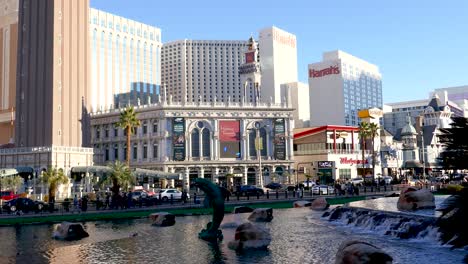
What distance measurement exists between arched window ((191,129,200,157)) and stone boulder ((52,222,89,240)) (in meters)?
73.1

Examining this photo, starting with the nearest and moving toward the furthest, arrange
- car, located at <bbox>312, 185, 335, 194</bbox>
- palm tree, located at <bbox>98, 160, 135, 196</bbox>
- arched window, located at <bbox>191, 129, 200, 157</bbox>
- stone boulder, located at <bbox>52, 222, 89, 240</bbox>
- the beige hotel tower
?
stone boulder, located at <bbox>52, 222, 89, 240</bbox> → palm tree, located at <bbox>98, 160, 135, 196</bbox> → car, located at <bbox>312, 185, 335, 194</bbox> → the beige hotel tower → arched window, located at <bbox>191, 129, 200, 157</bbox>

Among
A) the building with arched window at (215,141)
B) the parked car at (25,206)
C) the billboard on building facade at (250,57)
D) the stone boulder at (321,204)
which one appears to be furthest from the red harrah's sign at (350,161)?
the parked car at (25,206)

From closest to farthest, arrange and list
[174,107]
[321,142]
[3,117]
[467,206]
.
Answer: [467,206] → [174,107] → [321,142] → [3,117]

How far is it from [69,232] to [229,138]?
76260 millimetres

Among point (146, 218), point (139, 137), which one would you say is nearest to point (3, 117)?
point (139, 137)

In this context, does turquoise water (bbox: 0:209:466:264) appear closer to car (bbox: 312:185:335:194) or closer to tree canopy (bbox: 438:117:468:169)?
tree canopy (bbox: 438:117:468:169)

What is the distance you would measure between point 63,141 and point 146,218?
55946 mm

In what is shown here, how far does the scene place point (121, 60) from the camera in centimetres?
16950

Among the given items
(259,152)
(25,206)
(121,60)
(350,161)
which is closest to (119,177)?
(25,206)

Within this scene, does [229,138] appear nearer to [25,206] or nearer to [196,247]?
[25,206]

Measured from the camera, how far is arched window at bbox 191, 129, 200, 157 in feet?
Result: 334

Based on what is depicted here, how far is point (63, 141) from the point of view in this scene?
90.5 meters

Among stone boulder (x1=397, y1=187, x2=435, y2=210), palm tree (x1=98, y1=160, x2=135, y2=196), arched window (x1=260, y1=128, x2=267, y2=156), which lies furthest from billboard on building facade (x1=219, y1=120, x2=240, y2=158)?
stone boulder (x1=397, y1=187, x2=435, y2=210)

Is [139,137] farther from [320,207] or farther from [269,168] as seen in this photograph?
[320,207]
